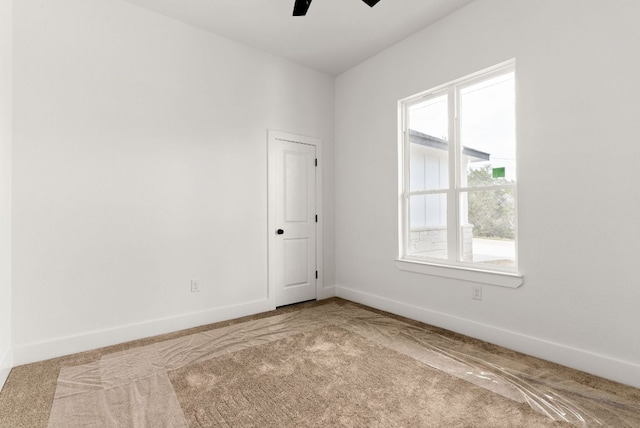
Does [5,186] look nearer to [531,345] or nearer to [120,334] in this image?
[120,334]

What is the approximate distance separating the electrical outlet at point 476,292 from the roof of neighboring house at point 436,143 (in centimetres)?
118

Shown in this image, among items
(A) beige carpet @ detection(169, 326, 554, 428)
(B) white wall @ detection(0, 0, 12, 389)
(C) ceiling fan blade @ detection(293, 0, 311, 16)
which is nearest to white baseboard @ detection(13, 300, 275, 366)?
(B) white wall @ detection(0, 0, 12, 389)

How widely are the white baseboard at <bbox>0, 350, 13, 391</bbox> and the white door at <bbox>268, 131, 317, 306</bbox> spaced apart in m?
2.26

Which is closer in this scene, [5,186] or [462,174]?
[5,186]

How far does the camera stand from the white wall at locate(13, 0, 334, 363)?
260 centimetres

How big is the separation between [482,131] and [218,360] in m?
3.02

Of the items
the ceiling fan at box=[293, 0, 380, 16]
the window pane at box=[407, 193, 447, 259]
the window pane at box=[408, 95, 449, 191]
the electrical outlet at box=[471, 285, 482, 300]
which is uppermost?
the ceiling fan at box=[293, 0, 380, 16]

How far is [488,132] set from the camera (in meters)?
3.03

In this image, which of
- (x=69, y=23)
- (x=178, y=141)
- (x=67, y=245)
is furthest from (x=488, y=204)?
(x=69, y=23)

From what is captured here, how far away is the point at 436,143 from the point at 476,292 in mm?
1551

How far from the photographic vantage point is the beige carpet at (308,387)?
182cm

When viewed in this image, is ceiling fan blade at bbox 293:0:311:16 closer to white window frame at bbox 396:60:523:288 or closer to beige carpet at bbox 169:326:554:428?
white window frame at bbox 396:60:523:288

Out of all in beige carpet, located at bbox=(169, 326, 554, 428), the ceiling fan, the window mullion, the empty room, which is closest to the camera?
beige carpet, located at bbox=(169, 326, 554, 428)

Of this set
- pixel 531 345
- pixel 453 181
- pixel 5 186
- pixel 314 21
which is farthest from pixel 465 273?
pixel 5 186
